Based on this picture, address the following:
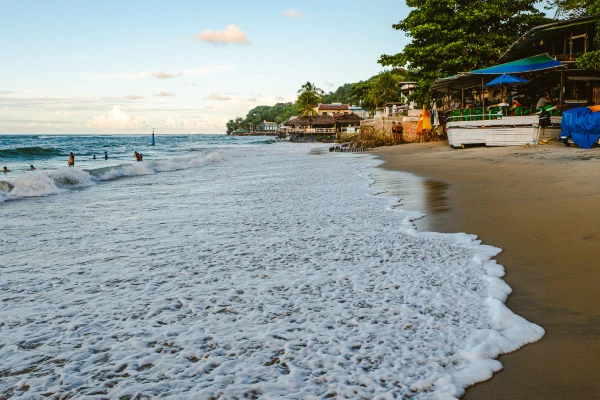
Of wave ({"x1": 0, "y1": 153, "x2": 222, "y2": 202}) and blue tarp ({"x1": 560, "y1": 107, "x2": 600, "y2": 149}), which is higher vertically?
blue tarp ({"x1": 560, "y1": 107, "x2": 600, "y2": 149})

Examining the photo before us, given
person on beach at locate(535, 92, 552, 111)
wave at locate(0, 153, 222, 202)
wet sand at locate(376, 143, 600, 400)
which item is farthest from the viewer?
person on beach at locate(535, 92, 552, 111)

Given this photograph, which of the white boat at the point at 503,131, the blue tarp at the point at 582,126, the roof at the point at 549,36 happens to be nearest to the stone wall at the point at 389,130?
the roof at the point at 549,36

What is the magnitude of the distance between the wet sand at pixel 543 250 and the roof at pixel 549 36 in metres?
11.0

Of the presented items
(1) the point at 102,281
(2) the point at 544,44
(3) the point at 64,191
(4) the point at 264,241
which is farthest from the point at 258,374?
(2) the point at 544,44

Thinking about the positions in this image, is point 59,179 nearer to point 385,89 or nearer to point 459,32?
point 459,32

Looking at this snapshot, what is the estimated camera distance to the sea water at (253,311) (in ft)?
8.32

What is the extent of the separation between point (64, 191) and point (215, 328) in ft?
39.6

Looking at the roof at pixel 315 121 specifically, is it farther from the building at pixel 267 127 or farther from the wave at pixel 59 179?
the building at pixel 267 127

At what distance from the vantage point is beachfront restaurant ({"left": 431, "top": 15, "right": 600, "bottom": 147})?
18.4 m

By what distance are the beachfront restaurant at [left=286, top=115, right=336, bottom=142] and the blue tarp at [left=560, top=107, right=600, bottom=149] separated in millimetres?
55744

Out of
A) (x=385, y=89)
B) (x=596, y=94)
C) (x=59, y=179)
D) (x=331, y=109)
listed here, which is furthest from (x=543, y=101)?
(x=331, y=109)

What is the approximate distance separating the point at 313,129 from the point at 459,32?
53768 mm

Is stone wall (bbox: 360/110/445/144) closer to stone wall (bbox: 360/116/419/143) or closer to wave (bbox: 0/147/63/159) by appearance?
stone wall (bbox: 360/116/419/143)

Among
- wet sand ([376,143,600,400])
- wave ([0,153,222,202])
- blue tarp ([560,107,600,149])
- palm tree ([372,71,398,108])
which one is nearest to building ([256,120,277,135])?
palm tree ([372,71,398,108])
